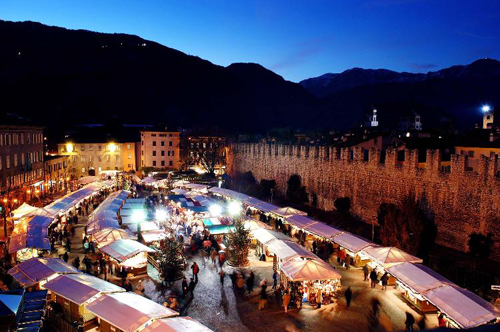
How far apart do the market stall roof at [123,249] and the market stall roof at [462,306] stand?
10.9m

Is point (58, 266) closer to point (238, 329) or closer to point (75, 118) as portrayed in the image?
point (238, 329)

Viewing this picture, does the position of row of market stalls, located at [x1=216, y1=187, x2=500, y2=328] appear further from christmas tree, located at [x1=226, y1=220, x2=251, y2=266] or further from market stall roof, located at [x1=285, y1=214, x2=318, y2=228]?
christmas tree, located at [x1=226, y1=220, x2=251, y2=266]

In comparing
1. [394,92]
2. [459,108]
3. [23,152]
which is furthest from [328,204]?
[394,92]

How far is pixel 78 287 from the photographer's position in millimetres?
12891

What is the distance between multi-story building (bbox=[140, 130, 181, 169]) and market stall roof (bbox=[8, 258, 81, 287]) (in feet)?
176

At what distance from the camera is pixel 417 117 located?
300ft

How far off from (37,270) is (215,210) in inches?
540

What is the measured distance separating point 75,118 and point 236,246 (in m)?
103

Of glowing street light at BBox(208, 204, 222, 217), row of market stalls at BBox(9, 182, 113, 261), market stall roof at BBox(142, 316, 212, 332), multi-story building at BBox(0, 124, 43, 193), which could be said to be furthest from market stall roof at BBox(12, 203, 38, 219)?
market stall roof at BBox(142, 316, 212, 332)

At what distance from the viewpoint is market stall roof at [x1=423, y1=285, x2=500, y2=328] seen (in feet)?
36.3

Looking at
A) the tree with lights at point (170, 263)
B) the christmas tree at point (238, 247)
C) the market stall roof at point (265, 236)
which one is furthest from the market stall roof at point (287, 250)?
the tree with lights at point (170, 263)

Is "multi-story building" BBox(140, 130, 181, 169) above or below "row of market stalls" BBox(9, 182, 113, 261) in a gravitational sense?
above

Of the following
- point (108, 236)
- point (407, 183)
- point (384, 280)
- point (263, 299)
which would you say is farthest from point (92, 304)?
point (407, 183)

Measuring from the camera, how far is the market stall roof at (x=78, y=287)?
12398 mm
